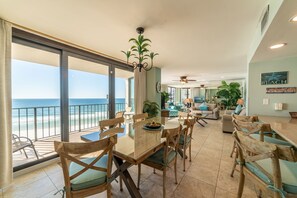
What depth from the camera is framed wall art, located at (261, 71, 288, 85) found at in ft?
8.30

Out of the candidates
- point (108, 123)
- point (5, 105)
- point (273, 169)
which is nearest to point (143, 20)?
point (108, 123)

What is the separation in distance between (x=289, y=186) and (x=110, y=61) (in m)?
3.78

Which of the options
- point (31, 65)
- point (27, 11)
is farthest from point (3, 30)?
point (31, 65)

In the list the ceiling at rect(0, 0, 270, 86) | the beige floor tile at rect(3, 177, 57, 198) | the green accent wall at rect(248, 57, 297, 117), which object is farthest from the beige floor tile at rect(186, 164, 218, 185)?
the ceiling at rect(0, 0, 270, 86)

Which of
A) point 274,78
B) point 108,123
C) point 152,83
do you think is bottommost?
point 108,123

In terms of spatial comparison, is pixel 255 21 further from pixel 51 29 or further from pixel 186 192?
pixel 51 29

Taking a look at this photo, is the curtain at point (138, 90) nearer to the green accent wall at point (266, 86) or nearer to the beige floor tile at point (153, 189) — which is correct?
→ the beige floor tile at point (153, 189)

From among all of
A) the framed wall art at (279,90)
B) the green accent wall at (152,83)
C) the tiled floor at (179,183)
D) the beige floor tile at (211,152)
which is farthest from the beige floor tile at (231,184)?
the green accent wall at (152,83)

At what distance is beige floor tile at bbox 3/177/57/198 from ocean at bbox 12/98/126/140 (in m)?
1.35

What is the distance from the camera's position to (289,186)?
37.4 inches

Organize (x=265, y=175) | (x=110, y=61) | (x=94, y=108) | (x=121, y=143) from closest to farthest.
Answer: (x=265, y=175), (x=121, y=143), (x=110, y=61), (x=94, y=108)

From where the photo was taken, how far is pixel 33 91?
9.28ft

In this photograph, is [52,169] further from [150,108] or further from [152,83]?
[152,83]

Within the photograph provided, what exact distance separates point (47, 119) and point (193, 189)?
4.35 metres
